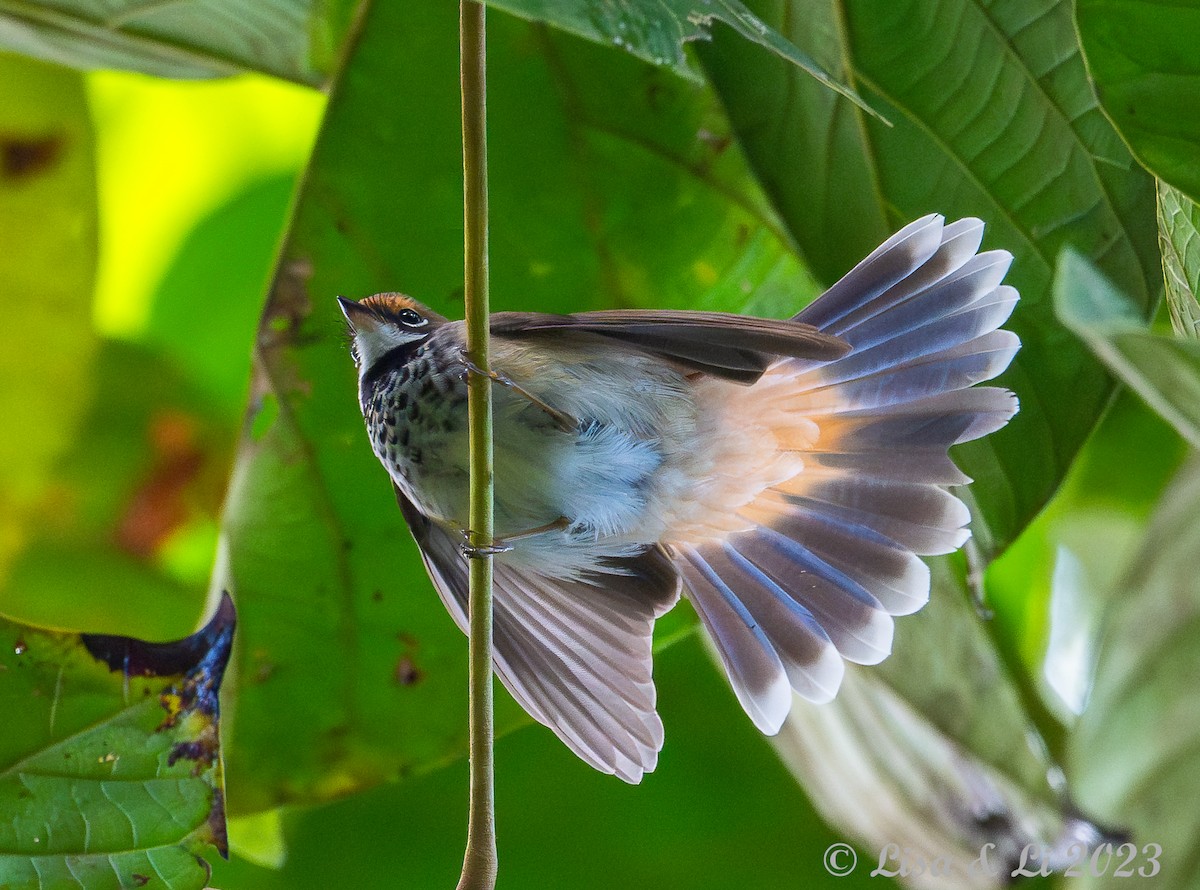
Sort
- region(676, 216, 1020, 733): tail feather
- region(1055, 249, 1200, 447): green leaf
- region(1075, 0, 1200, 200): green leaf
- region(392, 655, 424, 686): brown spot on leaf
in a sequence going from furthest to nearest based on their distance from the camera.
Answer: region(392, 655, 424, 686): brown spot on leaf → region(676, 216, 1020, 733): tail feather → region(1075, 0, 1200, 200): green leaf → region(1055, 249, 1200, 447): green leaf

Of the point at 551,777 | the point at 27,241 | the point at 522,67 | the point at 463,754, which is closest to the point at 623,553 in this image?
the point at 463,754

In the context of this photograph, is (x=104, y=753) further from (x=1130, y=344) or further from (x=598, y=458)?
(x=1130, y=344)

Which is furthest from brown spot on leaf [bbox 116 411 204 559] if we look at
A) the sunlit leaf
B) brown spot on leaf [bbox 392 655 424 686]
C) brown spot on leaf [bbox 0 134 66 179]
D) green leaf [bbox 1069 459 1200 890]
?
green leaf [bbox 1069 459 1200 890]

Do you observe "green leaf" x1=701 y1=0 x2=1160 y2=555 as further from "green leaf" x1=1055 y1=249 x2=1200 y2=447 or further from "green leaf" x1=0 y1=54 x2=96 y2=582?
"green leaf" x1=0 y1=54 x2=96 y2=582

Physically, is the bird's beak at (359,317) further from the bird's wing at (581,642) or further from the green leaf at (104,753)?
the green leaf at (104,753)

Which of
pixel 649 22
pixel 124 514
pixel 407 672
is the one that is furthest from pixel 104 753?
pixel 124 514

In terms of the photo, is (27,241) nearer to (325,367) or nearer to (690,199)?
(325,367)
